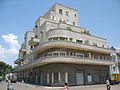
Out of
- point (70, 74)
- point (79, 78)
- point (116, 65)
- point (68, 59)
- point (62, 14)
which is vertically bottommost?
point (79, 78)

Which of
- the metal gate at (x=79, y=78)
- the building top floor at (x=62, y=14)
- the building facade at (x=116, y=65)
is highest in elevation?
the building top floor at (x=62, y=14)

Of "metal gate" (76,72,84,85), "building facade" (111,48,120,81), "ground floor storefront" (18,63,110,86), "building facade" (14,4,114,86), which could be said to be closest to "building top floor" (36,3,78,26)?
"building facade" (14,4,114,86)

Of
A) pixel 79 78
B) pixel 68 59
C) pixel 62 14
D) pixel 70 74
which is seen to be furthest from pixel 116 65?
pixel 68 59

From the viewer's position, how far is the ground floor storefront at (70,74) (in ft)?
93.0

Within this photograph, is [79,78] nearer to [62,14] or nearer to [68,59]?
[68,59]

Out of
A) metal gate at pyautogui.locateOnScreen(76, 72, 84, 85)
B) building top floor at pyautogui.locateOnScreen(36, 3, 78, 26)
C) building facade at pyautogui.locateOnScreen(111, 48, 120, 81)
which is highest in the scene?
building top floor at pyautogui.locateOnScreen(36, 3, 78, 26)

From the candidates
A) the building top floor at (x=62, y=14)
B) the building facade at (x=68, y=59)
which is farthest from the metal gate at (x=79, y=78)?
the building top floor at (x=62, y=14)

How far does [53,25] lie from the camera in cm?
3575

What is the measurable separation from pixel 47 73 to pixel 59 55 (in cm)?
502

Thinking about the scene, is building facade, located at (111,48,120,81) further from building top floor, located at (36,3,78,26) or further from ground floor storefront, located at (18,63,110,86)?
building top floor, located at (36,3,78,26)

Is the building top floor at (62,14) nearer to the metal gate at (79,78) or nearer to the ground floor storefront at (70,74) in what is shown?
the ground floor storefront at (70,74)

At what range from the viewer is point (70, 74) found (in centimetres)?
2938

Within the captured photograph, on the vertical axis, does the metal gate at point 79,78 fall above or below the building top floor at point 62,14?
below

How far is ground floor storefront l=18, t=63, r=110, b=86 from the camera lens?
28.3 meters
